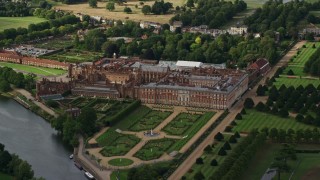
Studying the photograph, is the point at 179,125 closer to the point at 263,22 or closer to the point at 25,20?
the point at 263,22

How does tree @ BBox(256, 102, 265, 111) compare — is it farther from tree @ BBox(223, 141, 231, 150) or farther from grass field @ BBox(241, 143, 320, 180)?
tree @ BBox(223, 141, 231, 150)

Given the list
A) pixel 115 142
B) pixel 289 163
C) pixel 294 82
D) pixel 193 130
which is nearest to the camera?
pixel 289 163

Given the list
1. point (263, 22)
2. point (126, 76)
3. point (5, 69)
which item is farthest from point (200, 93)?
point (263, 22)

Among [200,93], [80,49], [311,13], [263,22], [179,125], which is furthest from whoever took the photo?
[311,13]

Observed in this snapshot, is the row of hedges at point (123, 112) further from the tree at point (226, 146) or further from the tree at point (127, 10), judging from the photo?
the tree at point (127, 10)

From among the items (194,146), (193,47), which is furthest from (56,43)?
(194,146)

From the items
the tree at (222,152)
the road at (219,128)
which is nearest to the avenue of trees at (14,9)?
the road at (219,128)

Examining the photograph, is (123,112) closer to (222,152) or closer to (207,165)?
(222,152)
